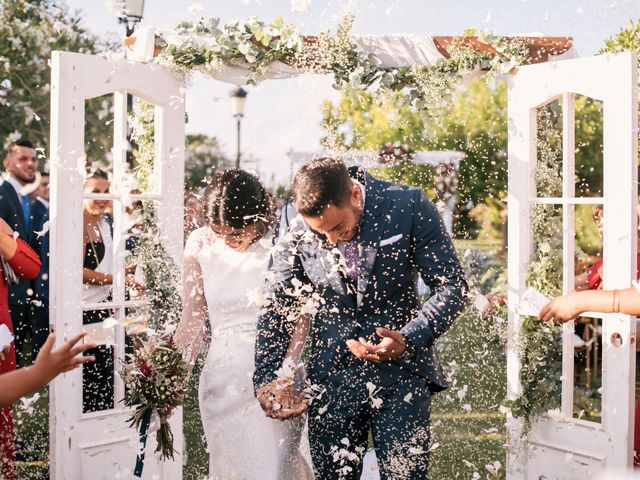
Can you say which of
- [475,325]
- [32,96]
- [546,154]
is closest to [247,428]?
[546,154]

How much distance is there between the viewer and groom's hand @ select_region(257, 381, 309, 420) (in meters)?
3.36

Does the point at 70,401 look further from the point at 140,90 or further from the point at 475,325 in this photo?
the point at 475,325

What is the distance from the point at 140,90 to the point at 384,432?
2.01 metres

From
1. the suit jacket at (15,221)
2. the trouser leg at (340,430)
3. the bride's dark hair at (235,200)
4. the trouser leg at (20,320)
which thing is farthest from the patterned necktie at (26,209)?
the trouser leg at (340,430)

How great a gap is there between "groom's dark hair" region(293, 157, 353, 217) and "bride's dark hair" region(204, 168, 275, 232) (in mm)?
467

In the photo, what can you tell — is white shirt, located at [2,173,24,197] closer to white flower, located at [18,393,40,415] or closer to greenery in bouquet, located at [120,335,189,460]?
white flower, located at [18,393,40,415]

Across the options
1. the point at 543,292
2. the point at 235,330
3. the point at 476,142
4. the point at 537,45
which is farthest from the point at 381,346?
the point at 476,142

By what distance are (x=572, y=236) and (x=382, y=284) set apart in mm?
1289

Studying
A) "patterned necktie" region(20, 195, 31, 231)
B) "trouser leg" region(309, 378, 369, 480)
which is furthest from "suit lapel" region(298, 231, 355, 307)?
"patterned necktie" region(20, 195, 31, 231)

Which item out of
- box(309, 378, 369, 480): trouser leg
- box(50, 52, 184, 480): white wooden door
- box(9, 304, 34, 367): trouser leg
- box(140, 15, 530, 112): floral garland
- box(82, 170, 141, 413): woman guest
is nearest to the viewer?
box(309, 378, 369, 480): trouser leg

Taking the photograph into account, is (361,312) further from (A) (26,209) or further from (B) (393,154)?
(B) (393,154)

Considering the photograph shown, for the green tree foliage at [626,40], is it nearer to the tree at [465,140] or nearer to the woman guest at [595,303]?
the woman guest at [595,303]

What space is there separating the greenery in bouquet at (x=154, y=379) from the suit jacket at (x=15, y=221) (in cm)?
229

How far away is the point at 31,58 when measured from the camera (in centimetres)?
1298
